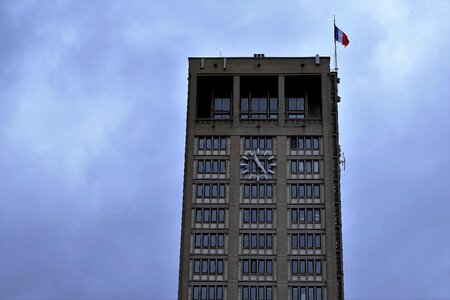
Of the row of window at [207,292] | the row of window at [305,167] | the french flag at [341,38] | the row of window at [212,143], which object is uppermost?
the french flag at [341,38]

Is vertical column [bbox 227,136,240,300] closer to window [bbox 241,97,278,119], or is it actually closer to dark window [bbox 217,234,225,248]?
dark window [bbox 217,234,225,248]

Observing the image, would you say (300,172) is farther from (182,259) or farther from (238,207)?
(182,259)

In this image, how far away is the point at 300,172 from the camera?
129 meters

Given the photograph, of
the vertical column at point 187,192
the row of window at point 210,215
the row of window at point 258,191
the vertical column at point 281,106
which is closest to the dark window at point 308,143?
the vertical column at point 281,106

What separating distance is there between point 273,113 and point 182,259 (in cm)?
2651

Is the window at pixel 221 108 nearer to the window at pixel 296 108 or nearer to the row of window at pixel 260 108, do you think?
the row of window at pixel 260 108

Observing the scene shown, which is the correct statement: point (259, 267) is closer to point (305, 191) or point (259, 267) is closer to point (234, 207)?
point (234, 207)

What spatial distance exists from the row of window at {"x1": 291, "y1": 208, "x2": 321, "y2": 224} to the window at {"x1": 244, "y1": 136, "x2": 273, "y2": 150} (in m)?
10.4

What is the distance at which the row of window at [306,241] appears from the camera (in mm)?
125125

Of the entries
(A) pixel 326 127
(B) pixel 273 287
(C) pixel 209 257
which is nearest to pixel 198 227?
(C) pixel 209 257

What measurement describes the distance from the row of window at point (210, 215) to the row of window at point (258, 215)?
10.5ft

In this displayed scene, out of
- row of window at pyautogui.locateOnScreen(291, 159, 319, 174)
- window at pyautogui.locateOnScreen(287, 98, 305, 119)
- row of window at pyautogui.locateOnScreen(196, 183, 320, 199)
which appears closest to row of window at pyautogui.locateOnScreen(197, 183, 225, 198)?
row of window at pyautogui.locateOnScreen(196, 183, 320, 199)

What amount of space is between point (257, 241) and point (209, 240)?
6.59 metres

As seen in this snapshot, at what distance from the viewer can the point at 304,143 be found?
431 ft
